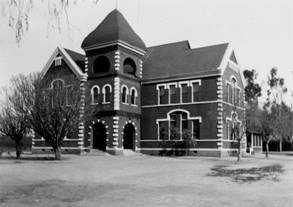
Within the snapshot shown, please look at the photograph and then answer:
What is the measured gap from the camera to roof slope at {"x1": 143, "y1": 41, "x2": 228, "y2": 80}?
3769 cm

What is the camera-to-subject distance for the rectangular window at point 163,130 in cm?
3752

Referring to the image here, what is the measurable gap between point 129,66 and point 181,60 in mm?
5797

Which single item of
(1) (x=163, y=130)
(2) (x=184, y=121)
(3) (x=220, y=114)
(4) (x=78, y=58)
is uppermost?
(4) (x=78, y=58)

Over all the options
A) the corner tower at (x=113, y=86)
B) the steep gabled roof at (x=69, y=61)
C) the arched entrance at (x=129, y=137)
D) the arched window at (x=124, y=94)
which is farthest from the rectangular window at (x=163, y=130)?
the steep gabled roof at (x=69, y=61)

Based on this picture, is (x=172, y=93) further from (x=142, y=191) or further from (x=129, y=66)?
(x=142, y=191)

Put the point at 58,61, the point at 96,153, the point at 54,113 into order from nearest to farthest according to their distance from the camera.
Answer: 1. the point at 54,113
2. the point at 96,153
3. the point at 58,61

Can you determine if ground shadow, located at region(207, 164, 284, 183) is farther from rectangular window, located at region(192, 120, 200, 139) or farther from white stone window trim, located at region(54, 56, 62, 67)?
white stone window trim, located at region(54, 56, 62, 67)

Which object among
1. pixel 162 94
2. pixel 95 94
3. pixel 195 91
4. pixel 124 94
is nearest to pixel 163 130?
pixel 162 94

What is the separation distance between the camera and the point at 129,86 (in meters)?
39.0

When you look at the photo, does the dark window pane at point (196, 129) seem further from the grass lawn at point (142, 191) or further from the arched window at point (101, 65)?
the grass lawn at point (142, 191)

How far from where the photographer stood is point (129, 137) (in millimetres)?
39875

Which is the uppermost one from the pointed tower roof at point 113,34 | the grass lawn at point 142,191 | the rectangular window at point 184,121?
the pointed tower roof at point 113,34

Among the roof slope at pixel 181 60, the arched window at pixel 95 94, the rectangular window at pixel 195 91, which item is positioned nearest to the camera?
the rectangular window at pixel 195 91

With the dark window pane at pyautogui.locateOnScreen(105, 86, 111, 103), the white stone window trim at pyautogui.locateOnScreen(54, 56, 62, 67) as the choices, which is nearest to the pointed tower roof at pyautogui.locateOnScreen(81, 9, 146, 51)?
the white stone window trim at pyautogui.locateOnScreen(54, 56, 62, 67)
